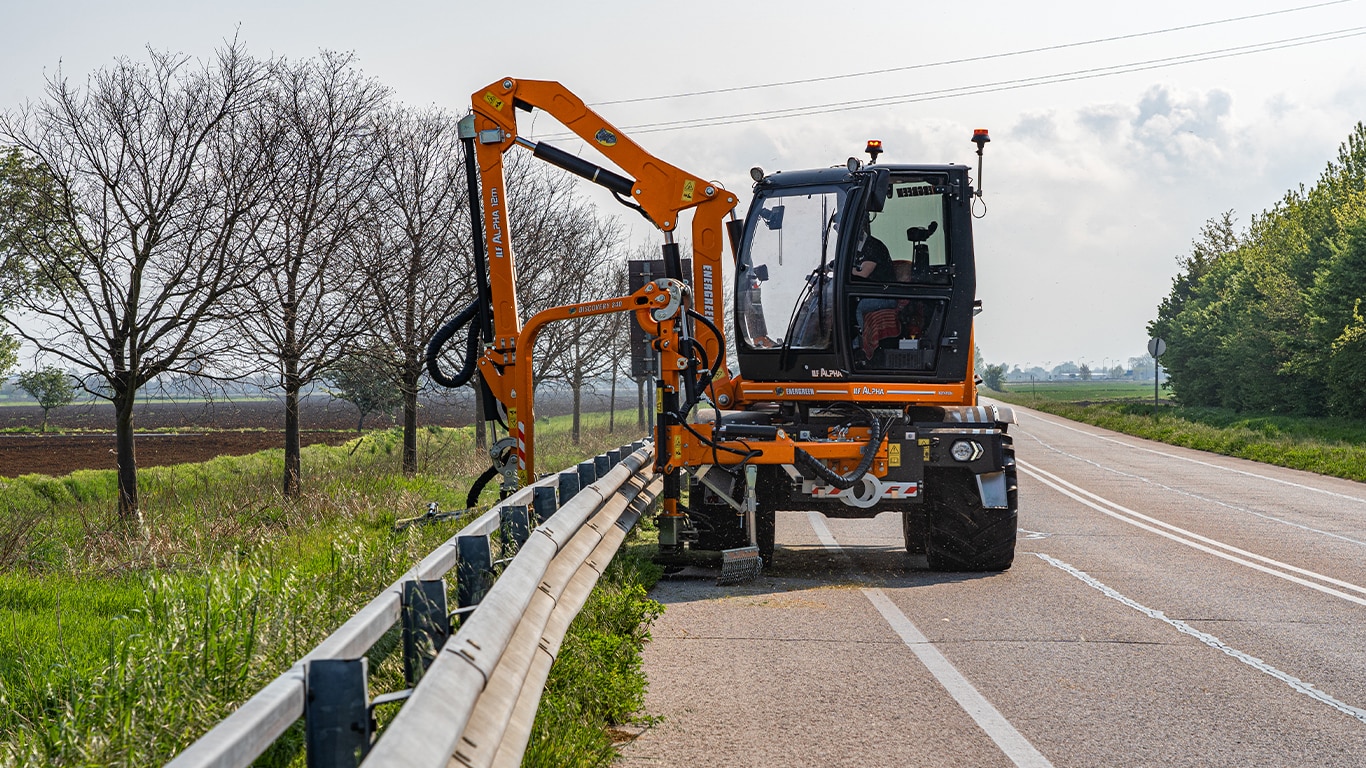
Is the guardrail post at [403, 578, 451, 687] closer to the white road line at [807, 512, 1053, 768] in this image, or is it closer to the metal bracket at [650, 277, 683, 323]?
the white road line at [807, 512, 1053, 768]

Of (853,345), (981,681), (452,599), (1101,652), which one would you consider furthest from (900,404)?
(452,599)

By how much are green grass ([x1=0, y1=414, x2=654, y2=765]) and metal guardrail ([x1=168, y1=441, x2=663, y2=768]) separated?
43 centimetres

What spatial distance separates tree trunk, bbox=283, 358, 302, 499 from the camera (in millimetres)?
16141

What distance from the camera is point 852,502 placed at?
10375 mm

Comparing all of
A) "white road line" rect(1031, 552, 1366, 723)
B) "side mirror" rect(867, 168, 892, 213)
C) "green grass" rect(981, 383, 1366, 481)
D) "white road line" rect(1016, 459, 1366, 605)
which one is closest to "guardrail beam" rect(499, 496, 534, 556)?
"white road line" rect(1031, 552, 1366, 723)

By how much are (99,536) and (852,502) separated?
6988 mm

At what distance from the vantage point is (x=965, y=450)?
10469 millimetres

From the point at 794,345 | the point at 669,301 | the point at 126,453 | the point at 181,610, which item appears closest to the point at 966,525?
the point at 794,345

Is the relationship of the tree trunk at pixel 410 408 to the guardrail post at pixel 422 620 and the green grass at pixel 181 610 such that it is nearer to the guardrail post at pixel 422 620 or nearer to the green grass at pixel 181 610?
the green grass at pixel 181 610

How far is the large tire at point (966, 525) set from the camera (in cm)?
1052

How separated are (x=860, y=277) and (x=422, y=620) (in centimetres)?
776

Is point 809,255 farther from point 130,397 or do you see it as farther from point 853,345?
point 130,397

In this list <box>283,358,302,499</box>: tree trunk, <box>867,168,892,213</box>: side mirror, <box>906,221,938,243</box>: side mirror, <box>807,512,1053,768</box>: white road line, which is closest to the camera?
<box>807,512,1053,768</box>: white road line

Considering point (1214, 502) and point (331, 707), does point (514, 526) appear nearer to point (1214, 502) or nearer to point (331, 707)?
point (331, 707)
